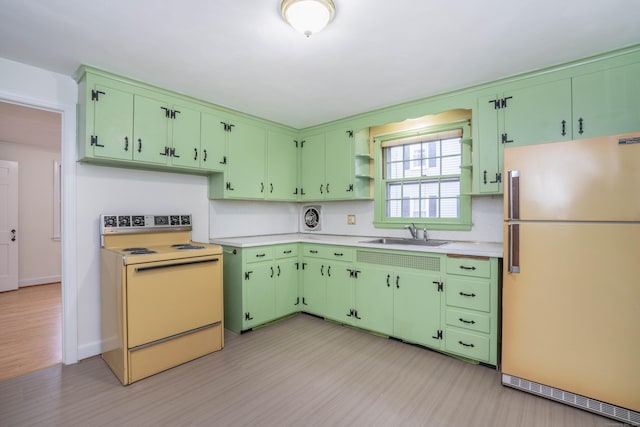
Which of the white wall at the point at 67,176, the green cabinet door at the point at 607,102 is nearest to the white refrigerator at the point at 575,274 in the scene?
the green cabinet door at the point at 607,102

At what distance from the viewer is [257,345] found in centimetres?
287

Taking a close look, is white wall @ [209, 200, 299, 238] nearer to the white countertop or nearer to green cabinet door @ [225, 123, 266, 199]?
the white countertop

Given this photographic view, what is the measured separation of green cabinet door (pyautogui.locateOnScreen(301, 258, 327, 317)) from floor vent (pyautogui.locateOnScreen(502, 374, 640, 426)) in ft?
6.03

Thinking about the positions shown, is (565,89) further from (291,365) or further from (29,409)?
(29,409)

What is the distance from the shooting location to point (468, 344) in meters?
2.48

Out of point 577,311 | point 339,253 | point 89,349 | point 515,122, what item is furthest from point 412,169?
point 89,349

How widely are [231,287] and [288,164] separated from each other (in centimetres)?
174

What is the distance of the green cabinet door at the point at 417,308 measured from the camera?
2652 mm

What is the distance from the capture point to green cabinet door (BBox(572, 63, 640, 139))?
83.4 inches

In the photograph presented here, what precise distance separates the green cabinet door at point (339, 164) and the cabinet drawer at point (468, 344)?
1799mm

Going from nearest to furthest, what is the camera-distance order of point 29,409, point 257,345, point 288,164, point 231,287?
point 29,409
point 257,345
point 231,287
point 288,164

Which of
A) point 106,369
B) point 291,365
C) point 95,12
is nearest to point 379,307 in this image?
point 291,365

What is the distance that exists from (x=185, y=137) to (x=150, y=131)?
0.32 m

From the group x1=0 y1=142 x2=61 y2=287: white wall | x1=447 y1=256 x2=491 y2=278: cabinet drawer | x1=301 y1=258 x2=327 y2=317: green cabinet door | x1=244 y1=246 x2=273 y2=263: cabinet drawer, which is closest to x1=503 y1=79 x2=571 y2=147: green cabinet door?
x1=447 y1=256 x2=491 y2=278: cabinet drawer
